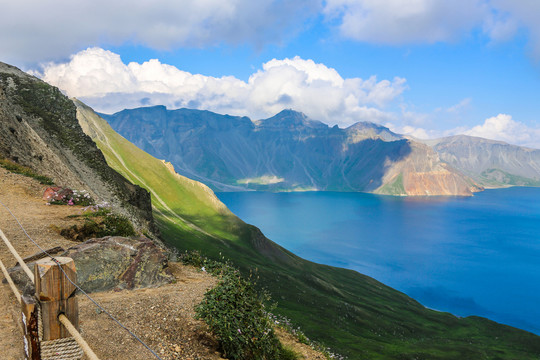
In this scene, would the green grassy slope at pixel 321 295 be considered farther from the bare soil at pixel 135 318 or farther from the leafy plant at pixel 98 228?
the bare soil at pixel 135 318

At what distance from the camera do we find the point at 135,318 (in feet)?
33.8

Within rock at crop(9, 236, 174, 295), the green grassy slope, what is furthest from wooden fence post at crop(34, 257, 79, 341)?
the green grassy slope

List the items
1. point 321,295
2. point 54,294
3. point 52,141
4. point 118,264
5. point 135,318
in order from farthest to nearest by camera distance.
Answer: point 321,295
point 52,141
point 118,264
point 135,318
point 54,294

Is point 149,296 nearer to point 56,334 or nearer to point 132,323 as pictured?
point 132,323

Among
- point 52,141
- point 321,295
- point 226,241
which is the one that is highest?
point 52,141

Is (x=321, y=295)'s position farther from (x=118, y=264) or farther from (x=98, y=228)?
(x=118, y=264)

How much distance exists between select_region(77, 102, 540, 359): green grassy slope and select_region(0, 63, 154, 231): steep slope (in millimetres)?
18911

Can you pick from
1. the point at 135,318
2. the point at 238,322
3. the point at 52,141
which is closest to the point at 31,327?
the point at 135,318

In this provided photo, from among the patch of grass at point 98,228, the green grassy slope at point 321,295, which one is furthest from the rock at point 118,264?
the green grassy slope at point 321,295

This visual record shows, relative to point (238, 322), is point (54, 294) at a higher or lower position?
higher

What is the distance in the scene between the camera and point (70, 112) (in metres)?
48.2

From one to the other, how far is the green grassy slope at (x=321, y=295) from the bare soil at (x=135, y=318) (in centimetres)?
4166

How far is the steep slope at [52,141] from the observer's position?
1243 inches

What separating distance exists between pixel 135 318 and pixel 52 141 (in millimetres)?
39873
